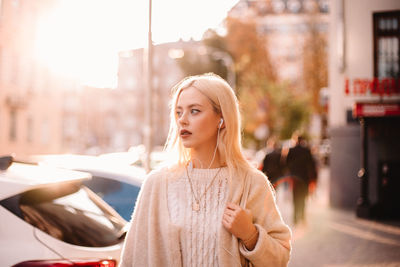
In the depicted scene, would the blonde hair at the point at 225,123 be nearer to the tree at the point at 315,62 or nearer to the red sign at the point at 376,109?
the red sign at the point at 376,109

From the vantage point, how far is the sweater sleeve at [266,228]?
2.41m

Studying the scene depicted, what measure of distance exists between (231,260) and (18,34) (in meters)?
31.1

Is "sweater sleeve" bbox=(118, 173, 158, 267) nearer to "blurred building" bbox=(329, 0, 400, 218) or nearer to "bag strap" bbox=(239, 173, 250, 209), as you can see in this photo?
"bag strap" bbox=(239, 173, 250, 209)

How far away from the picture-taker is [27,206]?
2.99m

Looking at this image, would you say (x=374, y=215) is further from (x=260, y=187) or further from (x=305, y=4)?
(x=305, y=4)

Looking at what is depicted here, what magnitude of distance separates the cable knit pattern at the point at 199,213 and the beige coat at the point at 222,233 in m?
0.04

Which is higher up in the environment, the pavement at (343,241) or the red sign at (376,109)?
the red sign at (376,109)

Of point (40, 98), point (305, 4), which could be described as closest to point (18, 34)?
point (40, 98)

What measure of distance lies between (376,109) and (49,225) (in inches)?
448

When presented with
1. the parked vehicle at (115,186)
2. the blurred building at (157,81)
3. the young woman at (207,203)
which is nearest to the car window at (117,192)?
the parked vehicle at (115,186)

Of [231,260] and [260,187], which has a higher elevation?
[260,187]

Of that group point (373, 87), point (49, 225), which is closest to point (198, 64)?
point (373, 87)

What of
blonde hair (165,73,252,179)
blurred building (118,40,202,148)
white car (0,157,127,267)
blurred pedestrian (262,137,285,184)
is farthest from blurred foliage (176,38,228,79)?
blonde hair (165,73,252,179)

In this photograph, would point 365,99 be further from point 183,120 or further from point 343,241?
point 183,120
